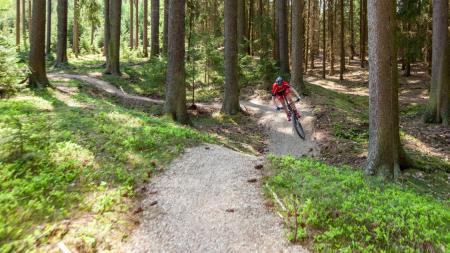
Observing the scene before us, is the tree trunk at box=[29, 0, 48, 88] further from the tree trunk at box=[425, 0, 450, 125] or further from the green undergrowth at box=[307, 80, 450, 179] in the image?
the tree trunk at box=[425, 0, 450, 125]

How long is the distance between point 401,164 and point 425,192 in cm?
111

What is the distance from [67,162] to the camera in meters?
6.79

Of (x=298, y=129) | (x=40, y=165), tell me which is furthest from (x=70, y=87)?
(x=40, y=165)

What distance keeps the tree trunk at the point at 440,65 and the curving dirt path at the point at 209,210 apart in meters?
9.41

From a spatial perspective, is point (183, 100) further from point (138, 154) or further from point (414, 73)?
point (414, 73)

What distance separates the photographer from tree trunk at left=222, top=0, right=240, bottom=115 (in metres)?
16.3

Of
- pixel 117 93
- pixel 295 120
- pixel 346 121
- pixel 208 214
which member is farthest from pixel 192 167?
pixel 117 93

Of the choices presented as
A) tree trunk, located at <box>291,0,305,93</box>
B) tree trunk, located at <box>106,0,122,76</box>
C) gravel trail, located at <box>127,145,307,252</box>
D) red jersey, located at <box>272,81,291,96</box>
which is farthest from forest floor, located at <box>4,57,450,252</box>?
tree trunk, located at <box>106,0,122,76</box>

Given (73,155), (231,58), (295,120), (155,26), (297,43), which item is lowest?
(73,155)

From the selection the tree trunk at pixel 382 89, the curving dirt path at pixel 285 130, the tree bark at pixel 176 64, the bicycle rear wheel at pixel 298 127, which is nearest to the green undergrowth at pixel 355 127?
the curving dirt path at pixel 285 130

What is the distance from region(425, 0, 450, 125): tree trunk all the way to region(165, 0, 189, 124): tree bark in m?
9.04

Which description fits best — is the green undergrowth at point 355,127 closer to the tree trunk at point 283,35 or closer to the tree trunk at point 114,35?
the tree trunk at point 283,35

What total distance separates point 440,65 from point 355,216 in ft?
37.2

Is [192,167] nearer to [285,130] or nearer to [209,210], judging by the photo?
[209,210]
